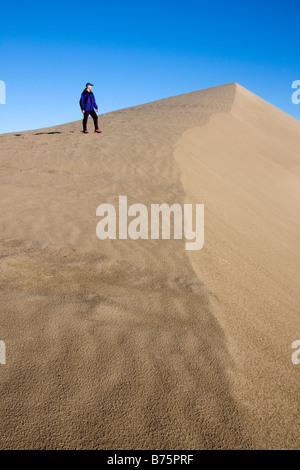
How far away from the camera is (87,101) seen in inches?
325

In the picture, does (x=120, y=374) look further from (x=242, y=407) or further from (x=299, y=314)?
(x=299, y=314)

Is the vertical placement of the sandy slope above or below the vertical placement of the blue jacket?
below

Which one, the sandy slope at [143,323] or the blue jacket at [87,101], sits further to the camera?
the blue jacket at [87,101]

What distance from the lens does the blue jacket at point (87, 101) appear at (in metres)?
8.21

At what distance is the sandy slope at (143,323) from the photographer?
4.59 feet

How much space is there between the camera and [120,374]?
5.37 feet

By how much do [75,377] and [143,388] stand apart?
0.37 meters

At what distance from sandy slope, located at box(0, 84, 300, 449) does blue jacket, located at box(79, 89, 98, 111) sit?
3843mm

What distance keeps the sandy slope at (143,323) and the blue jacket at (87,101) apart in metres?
3.84

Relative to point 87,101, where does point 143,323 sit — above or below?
below

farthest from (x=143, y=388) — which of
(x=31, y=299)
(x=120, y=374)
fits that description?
(x=31, y=299)

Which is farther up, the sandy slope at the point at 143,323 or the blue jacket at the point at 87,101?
the blue jacket at the point at 87,101

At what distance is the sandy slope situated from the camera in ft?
4.59

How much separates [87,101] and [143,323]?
7.78 m
